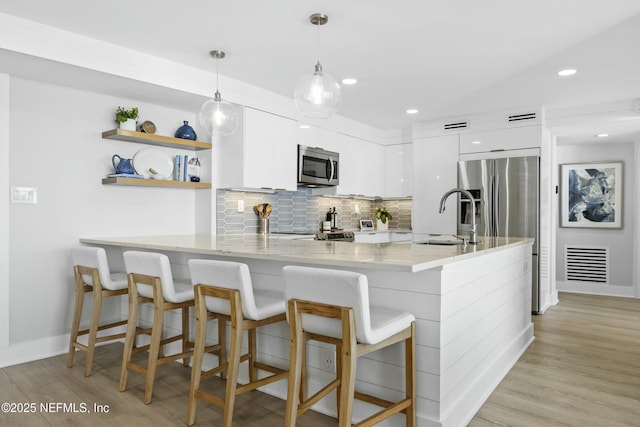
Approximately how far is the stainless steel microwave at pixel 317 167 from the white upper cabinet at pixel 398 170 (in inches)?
48.1

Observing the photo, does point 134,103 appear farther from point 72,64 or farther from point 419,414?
point 419,414

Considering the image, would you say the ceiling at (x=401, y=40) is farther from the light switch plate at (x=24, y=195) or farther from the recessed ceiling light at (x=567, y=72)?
the light switch plate at (x=24, y=195)

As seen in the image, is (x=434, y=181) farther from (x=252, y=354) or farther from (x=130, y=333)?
(x=130, y=333)

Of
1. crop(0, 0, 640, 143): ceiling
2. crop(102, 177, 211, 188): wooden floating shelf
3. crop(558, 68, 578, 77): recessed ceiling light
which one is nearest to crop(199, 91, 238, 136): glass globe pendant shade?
crop(0, 0, 640, 143): ceiling

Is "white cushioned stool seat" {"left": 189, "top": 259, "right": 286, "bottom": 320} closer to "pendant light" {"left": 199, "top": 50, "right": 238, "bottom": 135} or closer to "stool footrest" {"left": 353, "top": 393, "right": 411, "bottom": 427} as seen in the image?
"stool footrest" {"left": 353, "top": 393, "right": 411, "bottom": 427}

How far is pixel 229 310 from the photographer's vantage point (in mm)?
2137

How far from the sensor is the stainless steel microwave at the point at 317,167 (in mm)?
4707

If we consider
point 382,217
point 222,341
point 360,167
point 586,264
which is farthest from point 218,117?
point 586,264

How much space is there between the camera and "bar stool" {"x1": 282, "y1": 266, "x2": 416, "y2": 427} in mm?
1666

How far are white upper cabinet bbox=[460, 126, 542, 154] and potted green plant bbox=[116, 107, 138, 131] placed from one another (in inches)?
148

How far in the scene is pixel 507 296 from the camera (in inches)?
120

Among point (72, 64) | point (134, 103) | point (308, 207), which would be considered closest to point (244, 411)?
point (72, 64)

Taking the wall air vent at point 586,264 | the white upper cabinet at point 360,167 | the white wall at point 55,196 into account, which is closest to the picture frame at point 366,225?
the white upper cabinet at point 360,167

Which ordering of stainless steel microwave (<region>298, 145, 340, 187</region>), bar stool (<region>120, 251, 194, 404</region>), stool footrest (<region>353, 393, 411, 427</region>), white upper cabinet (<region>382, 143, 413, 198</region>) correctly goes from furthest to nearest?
white upper cabinet (<region>382, 143, 413, 198</region>)
stainless steel microwave (<region>298, 145, 340, 187</region>)
bar stool (<region>120, 251, 194, 404</region>)
stool footrest (<region>353, 393, 411, 427</region>)
